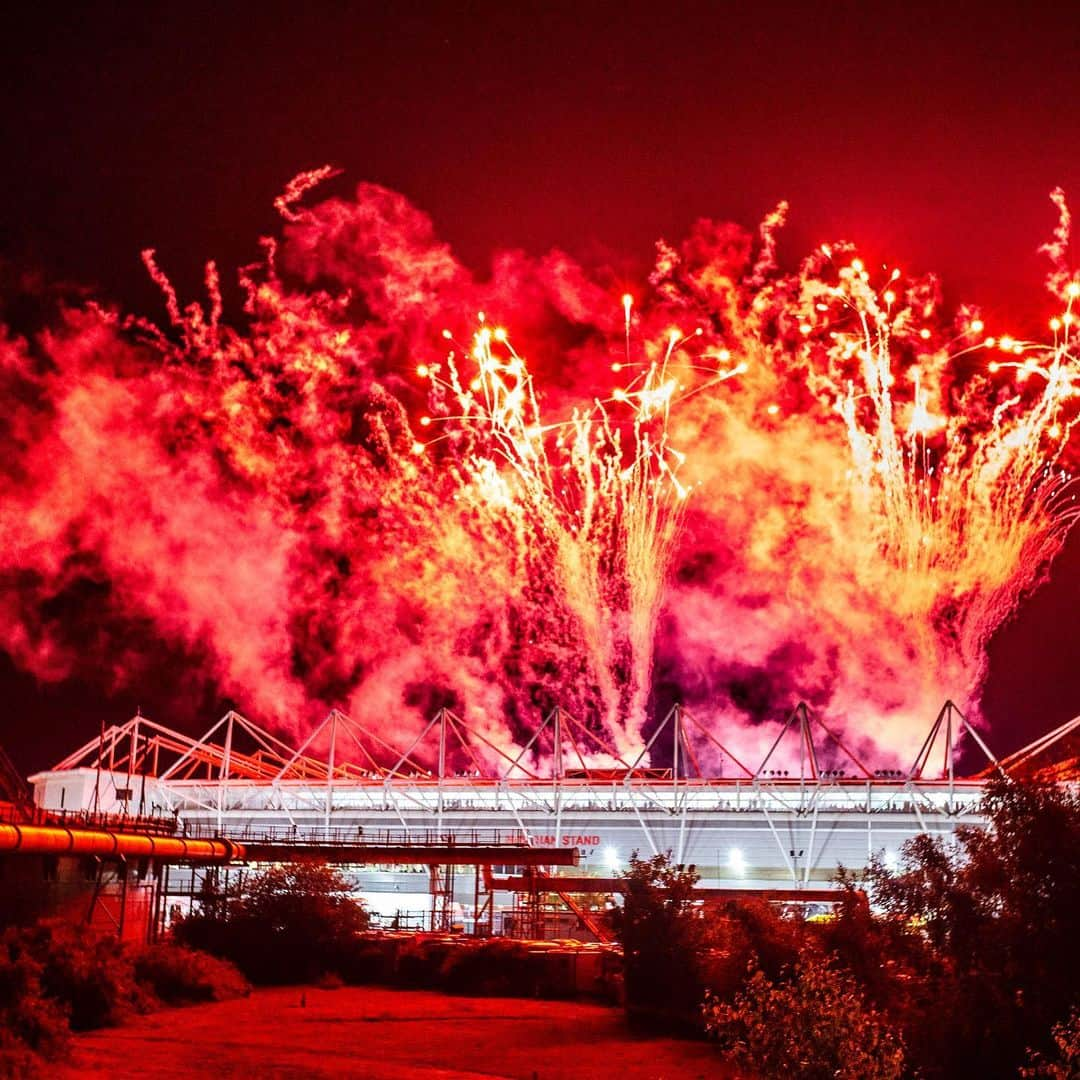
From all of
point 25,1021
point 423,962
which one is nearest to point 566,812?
point 423,962

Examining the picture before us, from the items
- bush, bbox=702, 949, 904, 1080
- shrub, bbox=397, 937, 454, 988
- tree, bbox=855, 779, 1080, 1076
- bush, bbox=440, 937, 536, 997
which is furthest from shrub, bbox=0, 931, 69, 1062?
shrub, bbox=397, 937, 454, 988

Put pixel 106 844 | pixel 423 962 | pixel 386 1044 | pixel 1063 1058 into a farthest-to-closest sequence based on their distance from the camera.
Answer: pixel 423 962 → pixel 106 844 → pixel 386 1044 → pixel 1063 1058

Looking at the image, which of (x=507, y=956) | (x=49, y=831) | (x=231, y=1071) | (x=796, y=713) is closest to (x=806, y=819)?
(x=796, y=713)

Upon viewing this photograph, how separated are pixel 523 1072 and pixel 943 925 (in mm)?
9190

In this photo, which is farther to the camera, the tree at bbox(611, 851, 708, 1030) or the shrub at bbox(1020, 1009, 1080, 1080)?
the tree at bbox(611, 851, 708, 1030)

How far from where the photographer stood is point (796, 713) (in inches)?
2172

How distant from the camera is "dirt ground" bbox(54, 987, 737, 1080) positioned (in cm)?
2234

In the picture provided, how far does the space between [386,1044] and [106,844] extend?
39.6 feet

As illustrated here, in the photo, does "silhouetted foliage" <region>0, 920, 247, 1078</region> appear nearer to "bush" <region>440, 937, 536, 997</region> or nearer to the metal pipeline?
the metal pipeline

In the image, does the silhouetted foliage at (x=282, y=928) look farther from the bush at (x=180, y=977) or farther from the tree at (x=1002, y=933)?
the tree at (x=1002, y=933)

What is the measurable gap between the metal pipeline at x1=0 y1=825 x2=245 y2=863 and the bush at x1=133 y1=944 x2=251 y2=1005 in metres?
3.16

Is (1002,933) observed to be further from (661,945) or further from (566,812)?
(566,812)

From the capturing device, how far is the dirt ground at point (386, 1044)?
2234 centimetres

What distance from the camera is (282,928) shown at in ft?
121
